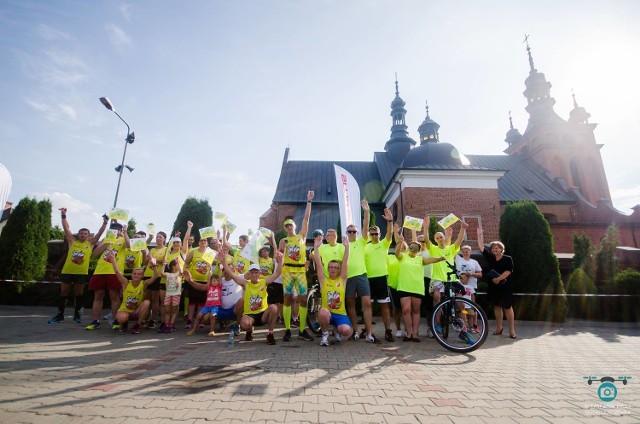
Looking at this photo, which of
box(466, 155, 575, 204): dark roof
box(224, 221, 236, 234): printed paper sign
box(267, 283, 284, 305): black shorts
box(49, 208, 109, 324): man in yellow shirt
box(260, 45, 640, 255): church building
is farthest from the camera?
box(466, 155, 575, 204): dark roof

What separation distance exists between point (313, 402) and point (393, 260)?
4.51 metres

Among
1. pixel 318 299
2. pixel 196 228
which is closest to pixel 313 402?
pixel 318 299

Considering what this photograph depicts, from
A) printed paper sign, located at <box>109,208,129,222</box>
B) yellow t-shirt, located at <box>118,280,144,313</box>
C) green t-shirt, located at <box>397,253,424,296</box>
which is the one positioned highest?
printed paper sign, located at <box>109,208,129,222</box>

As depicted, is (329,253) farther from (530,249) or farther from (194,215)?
(194,215)

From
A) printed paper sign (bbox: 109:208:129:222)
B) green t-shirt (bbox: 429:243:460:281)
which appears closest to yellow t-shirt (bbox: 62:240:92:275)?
printed paper sign (bbox: 109:208:129:222)

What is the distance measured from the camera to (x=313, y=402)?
109 inches

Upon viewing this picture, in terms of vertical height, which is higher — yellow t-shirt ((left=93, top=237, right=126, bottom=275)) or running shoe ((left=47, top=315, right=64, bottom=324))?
yellow t-shirt ((left=93, top=237, right=126, bottom=275))

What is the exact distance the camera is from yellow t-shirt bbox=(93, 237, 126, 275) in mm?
7082

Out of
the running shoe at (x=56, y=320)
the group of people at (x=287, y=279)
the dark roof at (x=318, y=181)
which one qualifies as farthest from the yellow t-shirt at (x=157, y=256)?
the dark roof at (x=318, y=181)

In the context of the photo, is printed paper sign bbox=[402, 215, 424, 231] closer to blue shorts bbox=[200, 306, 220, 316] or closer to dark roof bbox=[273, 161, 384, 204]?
blue shorts bbox=[200, 306, 220, 316]

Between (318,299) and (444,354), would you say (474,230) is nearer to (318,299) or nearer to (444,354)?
(318,299)

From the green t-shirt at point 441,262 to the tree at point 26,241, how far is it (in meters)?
14.5

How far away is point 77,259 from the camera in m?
7.57

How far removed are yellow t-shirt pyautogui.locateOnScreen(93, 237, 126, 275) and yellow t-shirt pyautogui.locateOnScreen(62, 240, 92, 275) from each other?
0.79 meters
